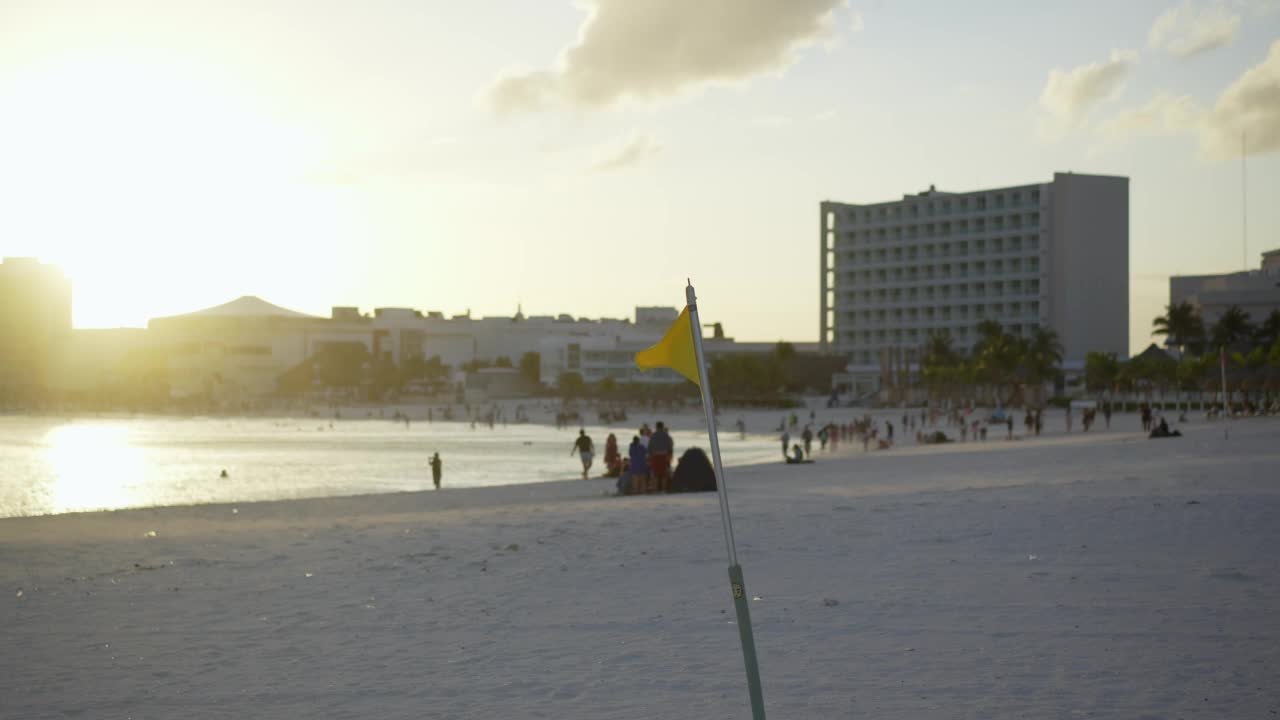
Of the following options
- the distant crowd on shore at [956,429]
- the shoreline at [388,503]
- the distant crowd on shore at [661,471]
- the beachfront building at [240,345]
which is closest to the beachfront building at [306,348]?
the beachfront building at [240,345]

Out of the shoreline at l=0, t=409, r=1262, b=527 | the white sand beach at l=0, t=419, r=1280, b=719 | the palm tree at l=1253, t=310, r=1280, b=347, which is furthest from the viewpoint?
the palm tree at l=1253, t=310, r=1280, b=347

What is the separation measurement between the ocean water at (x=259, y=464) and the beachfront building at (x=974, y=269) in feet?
181

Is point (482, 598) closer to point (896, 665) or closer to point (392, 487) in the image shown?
point (896, 665)

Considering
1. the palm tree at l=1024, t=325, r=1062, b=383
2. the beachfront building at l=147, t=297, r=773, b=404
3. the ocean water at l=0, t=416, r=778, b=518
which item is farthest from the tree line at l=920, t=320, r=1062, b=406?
the beachfront building at l=147, t=297, r=773, b=404

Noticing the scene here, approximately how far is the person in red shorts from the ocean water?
11024 mm

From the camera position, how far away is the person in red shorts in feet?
71.0

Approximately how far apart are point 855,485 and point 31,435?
255 feet

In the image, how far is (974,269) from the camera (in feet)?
409

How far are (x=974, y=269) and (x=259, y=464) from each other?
94.6 meters

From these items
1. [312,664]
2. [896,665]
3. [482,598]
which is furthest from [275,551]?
[896,665]

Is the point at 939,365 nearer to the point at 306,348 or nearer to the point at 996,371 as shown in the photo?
the point at 996,371

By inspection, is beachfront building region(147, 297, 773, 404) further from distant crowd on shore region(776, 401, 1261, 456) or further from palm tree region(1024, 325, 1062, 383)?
distant crowd on shore region(776, 401, 1261, 456)

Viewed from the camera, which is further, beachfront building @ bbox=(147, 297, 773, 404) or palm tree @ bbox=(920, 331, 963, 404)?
beachfront building @ bbox=(147, 297, 773, 404)

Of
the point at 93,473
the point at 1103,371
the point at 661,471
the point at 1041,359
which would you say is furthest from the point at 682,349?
the point at 1041,359
